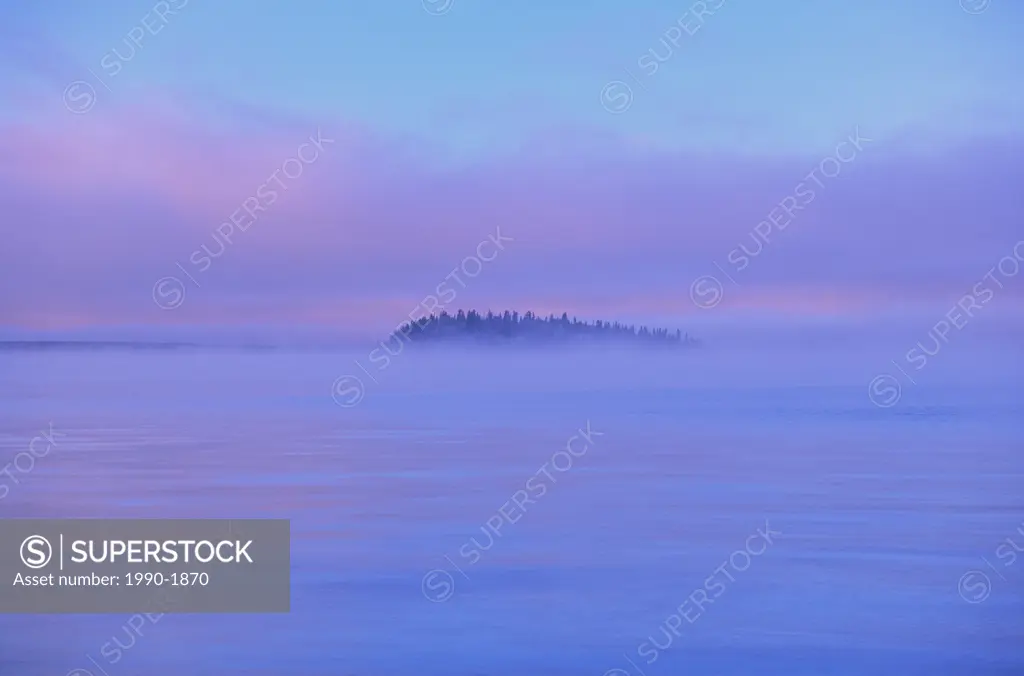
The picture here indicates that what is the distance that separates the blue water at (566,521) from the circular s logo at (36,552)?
0.22 m

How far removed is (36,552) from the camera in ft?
14.6

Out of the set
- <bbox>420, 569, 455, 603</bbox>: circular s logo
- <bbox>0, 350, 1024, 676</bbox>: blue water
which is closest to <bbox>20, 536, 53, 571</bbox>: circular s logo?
<bbox>0, 350, 1024, 676</bbox>: blue water

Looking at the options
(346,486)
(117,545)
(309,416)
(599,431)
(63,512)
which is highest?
(309,416)

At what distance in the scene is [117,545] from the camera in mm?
4508

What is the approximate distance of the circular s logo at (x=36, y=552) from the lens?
14.5 feet

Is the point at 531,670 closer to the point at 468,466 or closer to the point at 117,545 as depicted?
the point at 117,545

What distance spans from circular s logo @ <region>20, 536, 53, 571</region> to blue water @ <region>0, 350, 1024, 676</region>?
0.22 meters

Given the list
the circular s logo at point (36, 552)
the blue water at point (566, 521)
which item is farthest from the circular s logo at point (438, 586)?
the circular s logo at point (36, 552)

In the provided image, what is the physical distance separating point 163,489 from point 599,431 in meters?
3.35

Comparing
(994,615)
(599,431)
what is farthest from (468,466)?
(994,615)

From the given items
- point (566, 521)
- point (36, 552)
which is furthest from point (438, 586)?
point (36, 552)

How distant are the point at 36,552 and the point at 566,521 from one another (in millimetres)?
2485

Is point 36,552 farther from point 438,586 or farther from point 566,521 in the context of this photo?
point 566,521

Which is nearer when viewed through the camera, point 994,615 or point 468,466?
point 994,615
